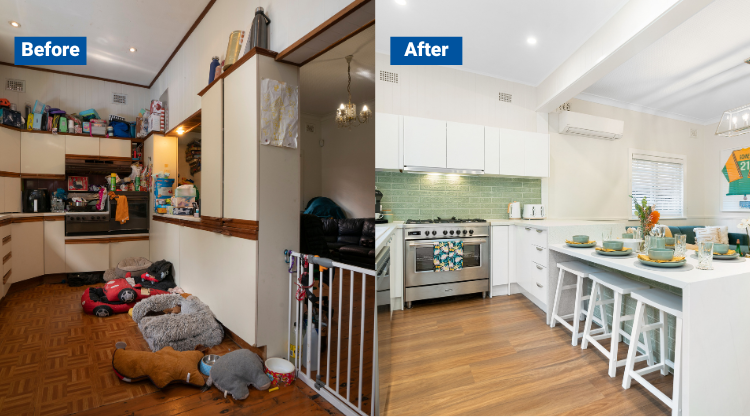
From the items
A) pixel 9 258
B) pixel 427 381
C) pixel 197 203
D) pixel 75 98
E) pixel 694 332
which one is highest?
pixel 75 98

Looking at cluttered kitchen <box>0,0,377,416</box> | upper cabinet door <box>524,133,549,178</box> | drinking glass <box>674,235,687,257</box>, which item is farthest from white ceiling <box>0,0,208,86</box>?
Result: upper cabinet door <box>524,133,549,178</box>

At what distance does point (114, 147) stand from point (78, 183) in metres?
0.24

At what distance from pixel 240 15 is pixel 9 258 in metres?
1.58

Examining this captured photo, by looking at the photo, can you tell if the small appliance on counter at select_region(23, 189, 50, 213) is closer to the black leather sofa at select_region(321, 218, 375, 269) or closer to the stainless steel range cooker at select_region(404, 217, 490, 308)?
the black leather sofa at select_region(321, 218, 375, 269)

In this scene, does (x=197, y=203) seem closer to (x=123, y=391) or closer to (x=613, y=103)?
(x=123, y=391)

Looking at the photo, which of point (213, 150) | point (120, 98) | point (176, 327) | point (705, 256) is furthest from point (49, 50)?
point (705, 256)

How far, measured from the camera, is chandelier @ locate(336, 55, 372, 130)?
103cm

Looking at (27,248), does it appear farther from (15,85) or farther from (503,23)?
(503,23)

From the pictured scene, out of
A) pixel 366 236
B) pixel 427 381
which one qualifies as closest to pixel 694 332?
pixel 427 381

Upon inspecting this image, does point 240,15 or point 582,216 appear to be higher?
point 240,15

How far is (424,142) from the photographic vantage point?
2.75 meters

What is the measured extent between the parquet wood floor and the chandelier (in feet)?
3.67

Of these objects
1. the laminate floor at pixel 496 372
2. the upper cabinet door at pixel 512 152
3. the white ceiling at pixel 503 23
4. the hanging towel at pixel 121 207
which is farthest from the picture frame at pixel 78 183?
the upper cabinet door at pixel 512 152

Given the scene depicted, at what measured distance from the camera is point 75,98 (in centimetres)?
117
